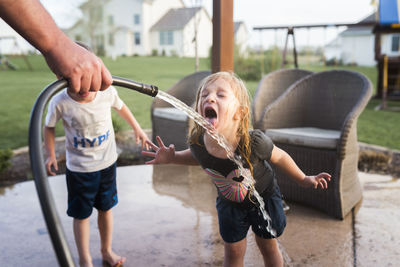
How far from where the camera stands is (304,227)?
2.52 meters

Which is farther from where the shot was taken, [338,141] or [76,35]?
[76,35]

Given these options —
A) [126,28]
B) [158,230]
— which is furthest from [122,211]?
[126,28]

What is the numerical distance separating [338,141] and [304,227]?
638 mm

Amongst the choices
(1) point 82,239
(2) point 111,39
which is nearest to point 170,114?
(1) point 82,239

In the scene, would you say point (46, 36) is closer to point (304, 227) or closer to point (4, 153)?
point (304, 227)

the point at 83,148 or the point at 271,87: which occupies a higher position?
the point at 271,87

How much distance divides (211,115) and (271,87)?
223cm

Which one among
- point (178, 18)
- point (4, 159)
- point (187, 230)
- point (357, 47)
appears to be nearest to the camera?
point (187, 230)

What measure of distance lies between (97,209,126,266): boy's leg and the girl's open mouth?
866 millimetres

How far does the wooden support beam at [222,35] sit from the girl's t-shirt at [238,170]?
1.56m

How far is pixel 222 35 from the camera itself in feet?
9.87

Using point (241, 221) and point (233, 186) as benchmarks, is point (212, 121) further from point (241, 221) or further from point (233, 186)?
point (241, 221)

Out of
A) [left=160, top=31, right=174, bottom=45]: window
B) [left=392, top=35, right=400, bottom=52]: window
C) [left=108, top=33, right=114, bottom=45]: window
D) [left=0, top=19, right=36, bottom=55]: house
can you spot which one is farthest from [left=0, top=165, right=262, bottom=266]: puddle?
[left=392, top=35, right=400, bottom=52]: window

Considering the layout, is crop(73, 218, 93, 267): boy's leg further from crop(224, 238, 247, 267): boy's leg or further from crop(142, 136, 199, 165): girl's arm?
crop(224, 238, 247, 267): boy's leg
